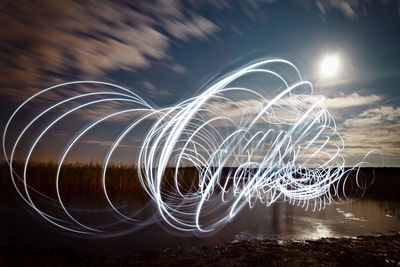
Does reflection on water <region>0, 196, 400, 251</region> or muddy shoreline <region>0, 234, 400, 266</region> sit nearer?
muddy shoreline <region>0, 234, 400, 266</region>

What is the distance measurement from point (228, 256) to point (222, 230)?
3.36m

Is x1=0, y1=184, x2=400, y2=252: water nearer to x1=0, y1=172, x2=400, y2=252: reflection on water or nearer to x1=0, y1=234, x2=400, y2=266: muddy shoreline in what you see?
x1=0, y1=172, x2=400, y2=252: reflection on water

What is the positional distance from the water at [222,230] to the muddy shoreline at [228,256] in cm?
102

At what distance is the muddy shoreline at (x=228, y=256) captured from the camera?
562 centimetres

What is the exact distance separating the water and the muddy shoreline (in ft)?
3.36

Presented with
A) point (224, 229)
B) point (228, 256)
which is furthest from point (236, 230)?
point (228, 256)

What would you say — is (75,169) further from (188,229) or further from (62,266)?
(62,266)

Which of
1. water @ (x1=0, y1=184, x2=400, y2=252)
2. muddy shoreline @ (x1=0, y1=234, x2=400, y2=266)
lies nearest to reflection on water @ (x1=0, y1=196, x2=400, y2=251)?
water @ (x1=0, y1=184, x2=400, y2=252)

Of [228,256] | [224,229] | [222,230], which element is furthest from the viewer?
[224,229]

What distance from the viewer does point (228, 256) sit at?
609cm

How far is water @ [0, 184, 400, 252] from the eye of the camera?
24.9 feet

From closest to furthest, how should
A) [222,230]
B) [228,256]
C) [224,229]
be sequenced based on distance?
1. [228,256]
2. [222,230]
3. [224,229]

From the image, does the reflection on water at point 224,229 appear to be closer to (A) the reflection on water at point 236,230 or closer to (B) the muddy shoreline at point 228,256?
(A) the reflection on water at point 236,230

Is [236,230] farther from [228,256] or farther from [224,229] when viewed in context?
[228,256]
